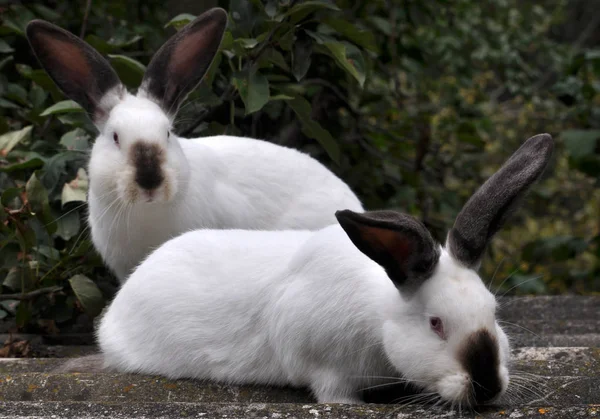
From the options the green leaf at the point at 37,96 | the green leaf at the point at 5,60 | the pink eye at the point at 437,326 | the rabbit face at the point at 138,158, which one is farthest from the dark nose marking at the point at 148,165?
the green leaf at the point at 5,60

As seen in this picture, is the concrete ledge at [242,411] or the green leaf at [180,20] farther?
the green leaf at [180,20]

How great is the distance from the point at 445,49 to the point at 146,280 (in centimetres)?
440

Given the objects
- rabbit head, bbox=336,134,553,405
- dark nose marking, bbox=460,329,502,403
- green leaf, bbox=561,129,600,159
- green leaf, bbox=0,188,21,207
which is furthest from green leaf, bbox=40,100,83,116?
green leaf, bbox=561,129,600,159

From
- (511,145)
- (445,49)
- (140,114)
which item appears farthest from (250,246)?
(511,145)

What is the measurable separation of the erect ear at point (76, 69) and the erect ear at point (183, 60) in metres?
0.16

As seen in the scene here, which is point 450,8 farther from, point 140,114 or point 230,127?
point 140,114

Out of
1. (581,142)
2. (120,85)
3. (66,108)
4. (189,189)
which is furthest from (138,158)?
(581,142)

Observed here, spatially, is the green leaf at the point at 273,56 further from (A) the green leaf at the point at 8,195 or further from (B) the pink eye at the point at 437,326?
(B) the pink eye at the point at 437,326

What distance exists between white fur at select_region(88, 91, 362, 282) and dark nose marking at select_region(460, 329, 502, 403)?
157 centimetres

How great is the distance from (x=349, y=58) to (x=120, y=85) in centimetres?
118

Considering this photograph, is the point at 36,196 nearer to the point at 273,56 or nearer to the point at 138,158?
the point at 138,158

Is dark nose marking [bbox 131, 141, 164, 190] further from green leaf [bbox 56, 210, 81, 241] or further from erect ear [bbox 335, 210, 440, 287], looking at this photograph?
erect ear [bbox 335, 210, 440, 287]

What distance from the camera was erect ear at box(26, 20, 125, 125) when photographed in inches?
163

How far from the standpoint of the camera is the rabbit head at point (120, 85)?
3.93 m
